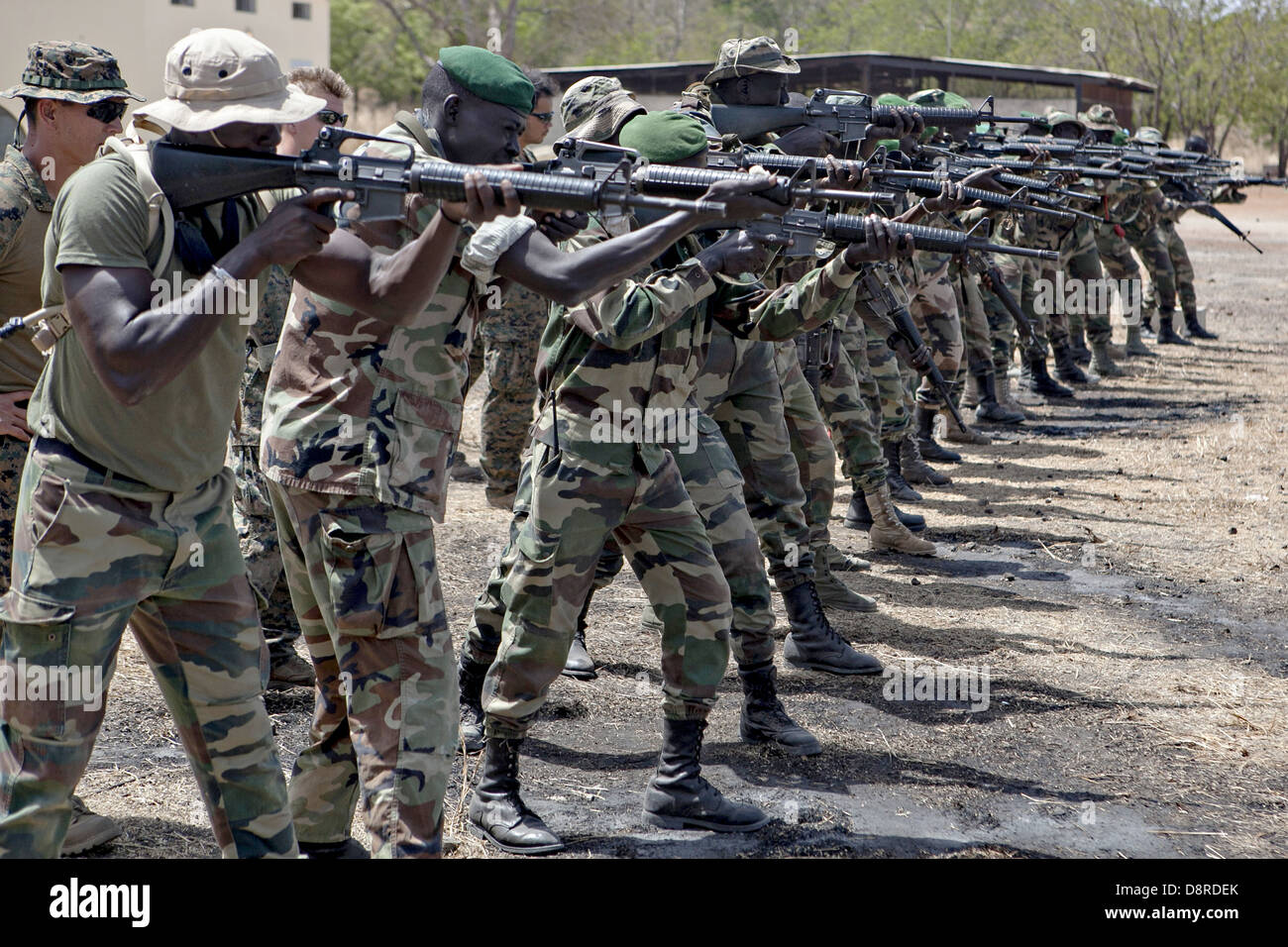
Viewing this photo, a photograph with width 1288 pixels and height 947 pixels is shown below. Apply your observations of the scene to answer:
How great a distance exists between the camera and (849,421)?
706 cm

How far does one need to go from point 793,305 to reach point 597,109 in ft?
4.11

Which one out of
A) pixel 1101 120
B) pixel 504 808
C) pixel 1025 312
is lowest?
pixel 504 808

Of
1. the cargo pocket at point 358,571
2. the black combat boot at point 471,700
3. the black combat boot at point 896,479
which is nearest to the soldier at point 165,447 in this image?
the cargo pocket at point 358,571

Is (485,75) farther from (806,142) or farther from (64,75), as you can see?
(806,142)

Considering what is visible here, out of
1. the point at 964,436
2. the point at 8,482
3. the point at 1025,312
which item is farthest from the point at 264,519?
the point at 1025,312

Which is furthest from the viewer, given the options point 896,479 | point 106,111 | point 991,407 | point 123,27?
point 123,27

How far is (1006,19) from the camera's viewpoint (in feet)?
173

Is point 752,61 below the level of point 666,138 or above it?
above

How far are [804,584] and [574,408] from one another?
1938 millimetres

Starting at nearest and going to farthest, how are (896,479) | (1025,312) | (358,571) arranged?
(358,571) < (896,479) < (1025,312)

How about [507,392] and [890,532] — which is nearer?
[890,532]

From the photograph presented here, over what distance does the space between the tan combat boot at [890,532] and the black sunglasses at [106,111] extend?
451 centimetres

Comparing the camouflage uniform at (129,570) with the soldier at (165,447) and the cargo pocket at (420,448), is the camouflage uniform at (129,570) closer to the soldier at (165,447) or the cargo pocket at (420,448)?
the soldier at (165,447)

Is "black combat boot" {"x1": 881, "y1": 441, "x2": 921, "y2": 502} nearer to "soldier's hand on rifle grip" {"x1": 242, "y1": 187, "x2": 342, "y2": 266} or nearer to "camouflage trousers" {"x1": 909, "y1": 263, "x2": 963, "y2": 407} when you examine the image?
"camouflage trousers" {"x1": 909, "y1": 263, "x2": 963, "y2": 407}
